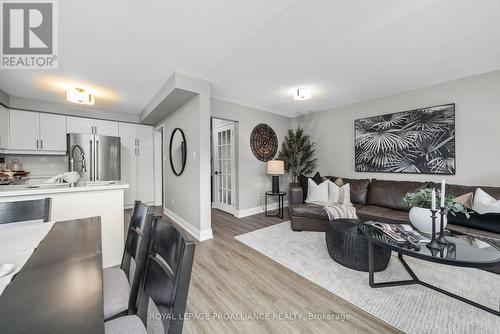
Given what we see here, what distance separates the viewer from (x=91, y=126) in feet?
13.5

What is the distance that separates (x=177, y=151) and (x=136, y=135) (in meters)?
1.79

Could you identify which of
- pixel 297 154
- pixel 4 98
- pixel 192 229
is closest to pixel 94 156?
pixel 4 98

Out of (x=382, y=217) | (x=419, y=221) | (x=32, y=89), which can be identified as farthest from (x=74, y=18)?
(x=382, y=217)

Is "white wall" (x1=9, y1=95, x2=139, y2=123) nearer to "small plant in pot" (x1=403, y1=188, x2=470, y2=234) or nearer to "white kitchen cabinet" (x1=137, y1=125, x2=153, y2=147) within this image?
"white kitchen cabinet" (x1=137, y1=125, x2=153, y2=147)

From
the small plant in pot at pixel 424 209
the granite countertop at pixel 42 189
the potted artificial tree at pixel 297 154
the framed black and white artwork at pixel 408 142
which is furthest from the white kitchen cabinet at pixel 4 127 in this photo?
the framed black and white artwork at pixel 408 142

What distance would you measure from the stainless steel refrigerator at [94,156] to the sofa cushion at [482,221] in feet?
18.4

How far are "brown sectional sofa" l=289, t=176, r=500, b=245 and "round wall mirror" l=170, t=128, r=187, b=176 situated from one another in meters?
2.02

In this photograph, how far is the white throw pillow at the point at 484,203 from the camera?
207 centimetres

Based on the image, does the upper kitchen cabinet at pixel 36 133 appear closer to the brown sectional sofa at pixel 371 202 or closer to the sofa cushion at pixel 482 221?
the brown sectional sofa at pixel 371 202

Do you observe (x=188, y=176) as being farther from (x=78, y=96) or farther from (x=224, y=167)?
(x=78, y=96)

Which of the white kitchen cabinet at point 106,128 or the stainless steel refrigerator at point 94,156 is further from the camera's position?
the white kitchen cabinet at point 106,128

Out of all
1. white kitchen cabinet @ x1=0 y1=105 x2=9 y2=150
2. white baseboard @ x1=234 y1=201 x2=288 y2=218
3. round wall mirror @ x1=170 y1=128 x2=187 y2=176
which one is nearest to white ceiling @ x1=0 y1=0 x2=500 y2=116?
white kitchen cabinet @ x1=0 y1=105 x2=9 y2=150

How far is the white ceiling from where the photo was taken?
1591 mm

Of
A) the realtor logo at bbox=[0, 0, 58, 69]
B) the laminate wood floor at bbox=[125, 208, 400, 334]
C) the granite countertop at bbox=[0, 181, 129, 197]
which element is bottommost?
the laminate wood floor at bbox=[125, 208, 400, 334]
